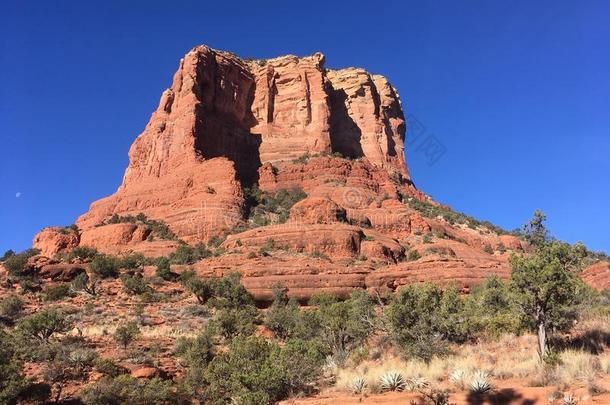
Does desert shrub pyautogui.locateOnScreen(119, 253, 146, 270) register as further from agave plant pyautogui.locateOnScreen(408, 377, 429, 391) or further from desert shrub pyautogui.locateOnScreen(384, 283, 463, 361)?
agave plant pyautogui.locateOnScreen(408, 377, 429, 391)

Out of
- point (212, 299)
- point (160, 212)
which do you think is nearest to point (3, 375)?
point (212, 299)

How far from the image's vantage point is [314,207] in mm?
50344

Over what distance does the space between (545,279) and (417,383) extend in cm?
521

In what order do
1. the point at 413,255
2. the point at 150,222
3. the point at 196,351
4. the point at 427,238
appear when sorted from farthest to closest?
1. the point at 150,222
2. the point at 427,238
3. the point at 413,255
4. the point at 196,351

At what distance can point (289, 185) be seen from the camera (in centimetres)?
6969

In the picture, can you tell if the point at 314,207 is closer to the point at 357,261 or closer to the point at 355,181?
the point at 357,261

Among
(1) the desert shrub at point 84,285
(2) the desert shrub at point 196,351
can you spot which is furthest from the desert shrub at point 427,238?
(2) the desert shrub at point 196,351

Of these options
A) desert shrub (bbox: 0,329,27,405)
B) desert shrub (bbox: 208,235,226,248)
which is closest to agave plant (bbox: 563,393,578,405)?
desert shrub (bbox: 0,329,27,405)

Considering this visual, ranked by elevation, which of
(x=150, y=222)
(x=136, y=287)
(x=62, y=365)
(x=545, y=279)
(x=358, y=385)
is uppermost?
(x=150, y=222)

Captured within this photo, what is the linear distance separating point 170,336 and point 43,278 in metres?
20.3

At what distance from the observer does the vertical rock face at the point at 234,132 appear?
196 feet

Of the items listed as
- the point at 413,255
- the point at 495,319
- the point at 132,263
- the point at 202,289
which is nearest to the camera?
the point at 495,319

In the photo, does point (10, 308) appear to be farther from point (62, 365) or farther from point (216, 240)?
point (216, 240)

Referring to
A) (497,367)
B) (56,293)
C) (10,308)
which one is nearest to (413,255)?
(56,293)
